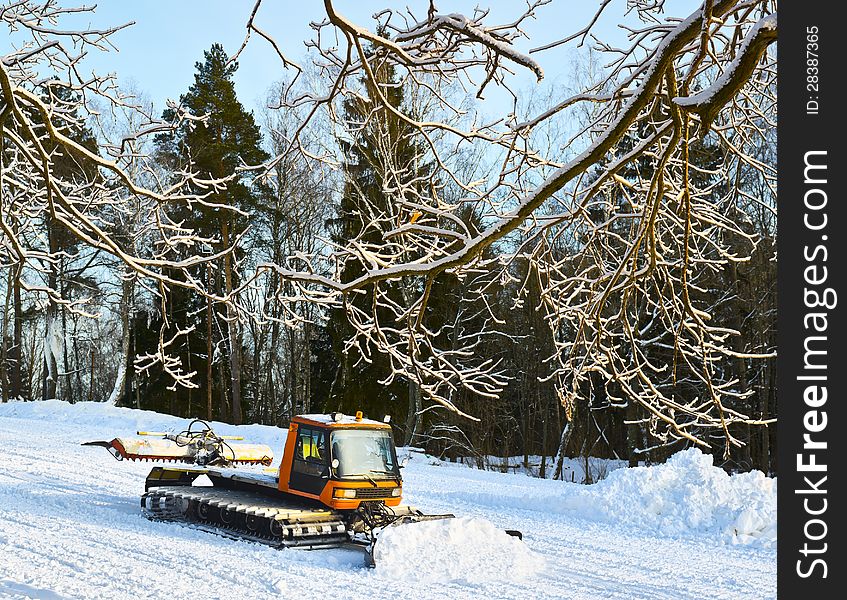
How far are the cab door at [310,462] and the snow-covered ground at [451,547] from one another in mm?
1117

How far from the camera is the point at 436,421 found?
24.8 meters

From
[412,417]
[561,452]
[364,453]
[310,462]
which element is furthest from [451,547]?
[412,417]

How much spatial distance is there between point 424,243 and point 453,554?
4.65m

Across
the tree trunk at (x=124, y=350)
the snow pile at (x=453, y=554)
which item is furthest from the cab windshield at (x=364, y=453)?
the tree trunk at (x=124, y=350)

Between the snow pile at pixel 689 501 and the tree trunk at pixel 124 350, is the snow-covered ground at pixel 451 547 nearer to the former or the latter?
the snow pile at pixel 689 501

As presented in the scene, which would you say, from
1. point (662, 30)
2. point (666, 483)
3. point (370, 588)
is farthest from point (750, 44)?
point (666, 483)

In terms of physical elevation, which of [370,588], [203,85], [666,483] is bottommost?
[370,588]

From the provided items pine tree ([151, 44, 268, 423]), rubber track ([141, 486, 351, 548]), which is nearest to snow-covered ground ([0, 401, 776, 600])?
rubber track ([141, 486, 351, 548])

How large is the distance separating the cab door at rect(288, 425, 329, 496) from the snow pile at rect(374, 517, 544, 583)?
1671 millimetres

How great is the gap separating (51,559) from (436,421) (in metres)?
17.2

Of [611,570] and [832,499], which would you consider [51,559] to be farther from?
[832,499]

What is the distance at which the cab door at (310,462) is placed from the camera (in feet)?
33.0

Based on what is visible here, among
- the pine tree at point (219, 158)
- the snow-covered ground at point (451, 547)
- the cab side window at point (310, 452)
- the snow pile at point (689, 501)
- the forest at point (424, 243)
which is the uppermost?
the pine tree at point (219, 158)

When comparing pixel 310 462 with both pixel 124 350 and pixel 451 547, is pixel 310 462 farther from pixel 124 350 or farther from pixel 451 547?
pixel 124 350
